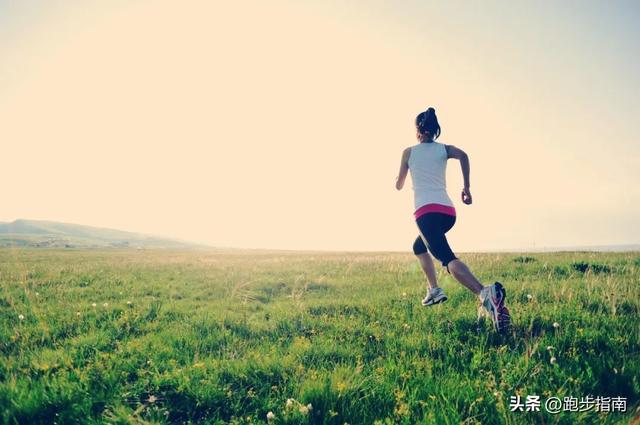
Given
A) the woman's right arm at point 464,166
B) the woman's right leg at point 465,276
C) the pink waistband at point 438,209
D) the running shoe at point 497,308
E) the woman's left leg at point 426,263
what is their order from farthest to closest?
1. the woman's left leg at point 426,263
2. the woman's right arm at point 464,166
3. the pink waistband at point 438,209
4. the woman's right leg at point 465,276
5. the running shoe at point 497,308

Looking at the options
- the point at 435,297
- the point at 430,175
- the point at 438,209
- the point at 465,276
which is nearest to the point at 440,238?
the point at 438,209

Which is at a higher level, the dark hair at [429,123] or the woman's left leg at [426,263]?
the dark hair at [429,123]

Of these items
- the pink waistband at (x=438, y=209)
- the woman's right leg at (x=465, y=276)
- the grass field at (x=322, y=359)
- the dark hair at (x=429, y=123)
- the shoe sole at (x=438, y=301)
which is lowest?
the grass field at (x=322, y=359)

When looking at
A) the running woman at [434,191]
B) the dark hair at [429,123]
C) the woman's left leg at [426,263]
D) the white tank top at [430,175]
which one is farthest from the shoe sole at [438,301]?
the dark hair at [429,123]

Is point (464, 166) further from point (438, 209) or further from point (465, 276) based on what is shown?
point (465, 276)

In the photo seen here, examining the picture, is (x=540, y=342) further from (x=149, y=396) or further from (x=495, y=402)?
(x=149, y=396)

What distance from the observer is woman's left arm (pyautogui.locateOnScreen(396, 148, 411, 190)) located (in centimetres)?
630

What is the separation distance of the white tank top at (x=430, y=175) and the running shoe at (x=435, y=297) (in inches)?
61.8

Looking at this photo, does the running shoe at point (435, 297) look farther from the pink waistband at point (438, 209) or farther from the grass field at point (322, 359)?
the pink waistband at point (438, 209)

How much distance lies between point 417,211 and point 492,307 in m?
1.83

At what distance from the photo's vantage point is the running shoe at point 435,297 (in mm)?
6289

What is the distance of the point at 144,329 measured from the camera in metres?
6.06

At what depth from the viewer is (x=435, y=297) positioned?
6355mm

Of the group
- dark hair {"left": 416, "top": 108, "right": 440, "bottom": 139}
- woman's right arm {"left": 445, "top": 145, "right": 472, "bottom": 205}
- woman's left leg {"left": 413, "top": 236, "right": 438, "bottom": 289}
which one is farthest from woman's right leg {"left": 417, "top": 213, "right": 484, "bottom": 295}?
dark hair {"left": 416, "top": 108, "right": 440, "bottom": 139}
